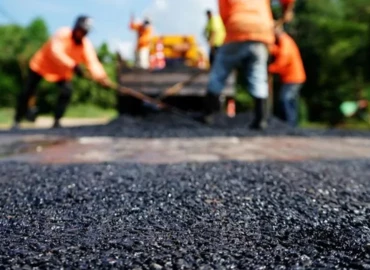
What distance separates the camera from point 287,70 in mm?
7453

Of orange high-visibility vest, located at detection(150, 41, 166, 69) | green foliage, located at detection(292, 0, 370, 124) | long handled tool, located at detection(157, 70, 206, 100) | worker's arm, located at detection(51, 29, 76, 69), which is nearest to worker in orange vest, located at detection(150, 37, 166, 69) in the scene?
orange high-visibility vest, located at detection(150, 41, 166, 69)

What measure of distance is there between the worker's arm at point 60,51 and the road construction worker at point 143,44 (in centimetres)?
473

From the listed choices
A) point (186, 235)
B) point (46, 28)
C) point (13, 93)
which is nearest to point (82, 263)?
point (186, 235)

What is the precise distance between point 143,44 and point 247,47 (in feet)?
22.6

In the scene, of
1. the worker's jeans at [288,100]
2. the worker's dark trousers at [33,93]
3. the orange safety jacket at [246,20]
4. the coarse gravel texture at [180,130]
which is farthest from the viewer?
the worker's jeans at [288,100]

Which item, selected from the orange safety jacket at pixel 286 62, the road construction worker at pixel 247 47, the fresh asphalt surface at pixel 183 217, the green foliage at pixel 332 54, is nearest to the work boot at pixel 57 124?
the road construction worker at pixel 247 47

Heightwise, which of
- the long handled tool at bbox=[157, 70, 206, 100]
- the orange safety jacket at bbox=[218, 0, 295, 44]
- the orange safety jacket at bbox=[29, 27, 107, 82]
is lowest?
the long handled tool at bbox=[157, 70, 206, 100]

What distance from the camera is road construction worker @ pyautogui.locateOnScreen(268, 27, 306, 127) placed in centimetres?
724

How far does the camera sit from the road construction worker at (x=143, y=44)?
11.5 m

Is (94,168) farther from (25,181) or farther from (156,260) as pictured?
(156,260)

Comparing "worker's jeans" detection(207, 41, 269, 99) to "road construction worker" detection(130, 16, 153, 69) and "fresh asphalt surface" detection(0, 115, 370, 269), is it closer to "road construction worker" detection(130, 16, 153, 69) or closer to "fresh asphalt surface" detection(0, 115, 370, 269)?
"fresh asphalt surface" detection(0, 115, 370, 269)

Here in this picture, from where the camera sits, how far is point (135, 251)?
1097 millimetres

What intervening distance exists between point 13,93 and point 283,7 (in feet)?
78.1

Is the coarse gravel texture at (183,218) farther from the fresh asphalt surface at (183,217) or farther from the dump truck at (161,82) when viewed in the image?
the dump truck at (161,82)
